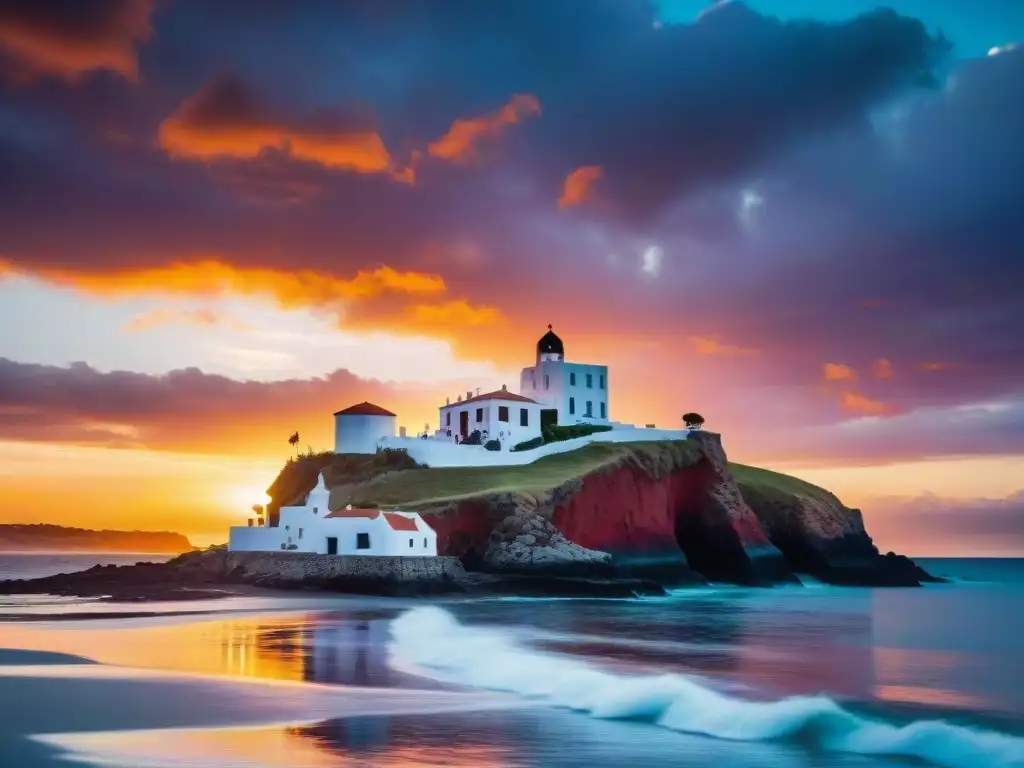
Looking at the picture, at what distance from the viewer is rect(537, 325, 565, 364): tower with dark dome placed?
267ft

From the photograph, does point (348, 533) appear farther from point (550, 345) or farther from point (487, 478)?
point (550, 345)

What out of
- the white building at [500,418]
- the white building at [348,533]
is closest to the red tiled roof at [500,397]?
the white building at [500,418]

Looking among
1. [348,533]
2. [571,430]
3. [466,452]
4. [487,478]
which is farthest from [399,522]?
[571,430]

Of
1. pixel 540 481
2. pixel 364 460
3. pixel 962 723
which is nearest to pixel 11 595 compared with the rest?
pixel 364 460

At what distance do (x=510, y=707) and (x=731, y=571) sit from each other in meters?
50.5

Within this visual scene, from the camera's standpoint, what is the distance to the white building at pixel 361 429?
7156 cm

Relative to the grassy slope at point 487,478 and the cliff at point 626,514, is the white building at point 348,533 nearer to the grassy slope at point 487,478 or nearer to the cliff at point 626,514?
the cliff at point 626,514

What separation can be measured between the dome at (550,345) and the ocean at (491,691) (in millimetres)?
43673

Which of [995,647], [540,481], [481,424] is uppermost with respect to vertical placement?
[481,424]

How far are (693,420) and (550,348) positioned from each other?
Result: 41.3 ft

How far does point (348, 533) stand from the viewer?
169 feet

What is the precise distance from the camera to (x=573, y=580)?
5159cm

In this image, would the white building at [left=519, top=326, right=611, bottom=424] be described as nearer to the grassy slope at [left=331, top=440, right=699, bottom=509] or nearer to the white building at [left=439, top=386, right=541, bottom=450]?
the white building at [left=439, top=386, right=541, bottom=450]

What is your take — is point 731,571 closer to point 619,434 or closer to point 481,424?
point 619,434
